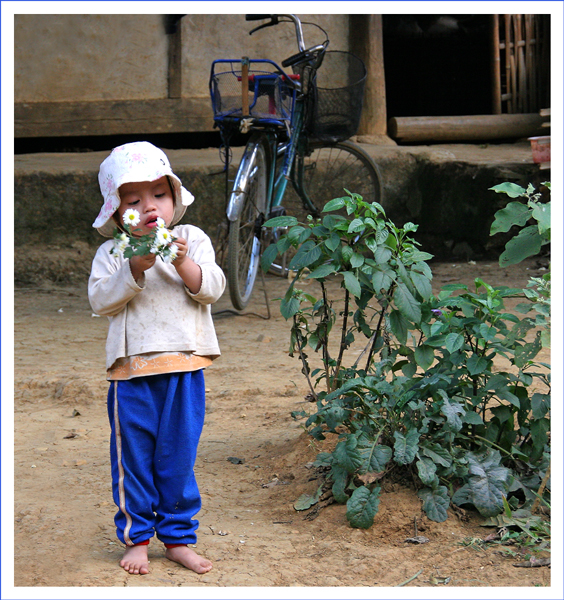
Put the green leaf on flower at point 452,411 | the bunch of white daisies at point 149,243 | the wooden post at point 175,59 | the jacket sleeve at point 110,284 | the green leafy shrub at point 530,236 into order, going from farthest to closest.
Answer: the wooden post at point 175,59 < the green leaf on flower at point 452,411 < the green leafy shrub at point 530,236 < the jacket sleeve at point 110,284 < the bunch of white daisies at point 149,243

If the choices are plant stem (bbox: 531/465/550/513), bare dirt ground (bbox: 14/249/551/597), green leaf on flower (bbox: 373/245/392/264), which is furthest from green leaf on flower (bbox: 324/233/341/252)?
plant stem (bbox: 531/465/550/513)

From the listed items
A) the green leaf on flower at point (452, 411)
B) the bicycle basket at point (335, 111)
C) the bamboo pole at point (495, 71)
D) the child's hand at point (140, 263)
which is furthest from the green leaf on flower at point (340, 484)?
the bamboo pole at point (495, 71)

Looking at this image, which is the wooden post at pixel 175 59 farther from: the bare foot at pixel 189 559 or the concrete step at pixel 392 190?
the bare foot at pixel 189 559

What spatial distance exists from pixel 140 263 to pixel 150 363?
280 mm

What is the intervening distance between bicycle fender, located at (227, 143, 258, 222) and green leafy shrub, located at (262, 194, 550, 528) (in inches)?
71.8

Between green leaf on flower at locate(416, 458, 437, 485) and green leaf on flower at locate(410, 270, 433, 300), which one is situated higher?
green leaf on flower at locate(410, 270, 433, 300)

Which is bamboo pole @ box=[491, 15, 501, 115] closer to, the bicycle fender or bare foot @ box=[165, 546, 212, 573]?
the bicycle fender

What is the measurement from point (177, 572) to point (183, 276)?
2.67 feet

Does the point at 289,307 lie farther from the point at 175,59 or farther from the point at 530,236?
the point at 175,59

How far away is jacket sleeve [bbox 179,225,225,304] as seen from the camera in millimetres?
1979

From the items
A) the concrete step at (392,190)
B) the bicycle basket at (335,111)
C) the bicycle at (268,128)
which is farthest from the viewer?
the concrete step at (392,190)

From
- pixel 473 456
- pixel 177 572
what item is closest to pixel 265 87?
pixel 473 456

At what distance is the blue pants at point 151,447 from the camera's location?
1.97m

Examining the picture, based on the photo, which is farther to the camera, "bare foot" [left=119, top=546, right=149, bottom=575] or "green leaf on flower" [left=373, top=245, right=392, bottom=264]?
"green leaf on flower" [left=373, top=245, right=392, bottom=264]
